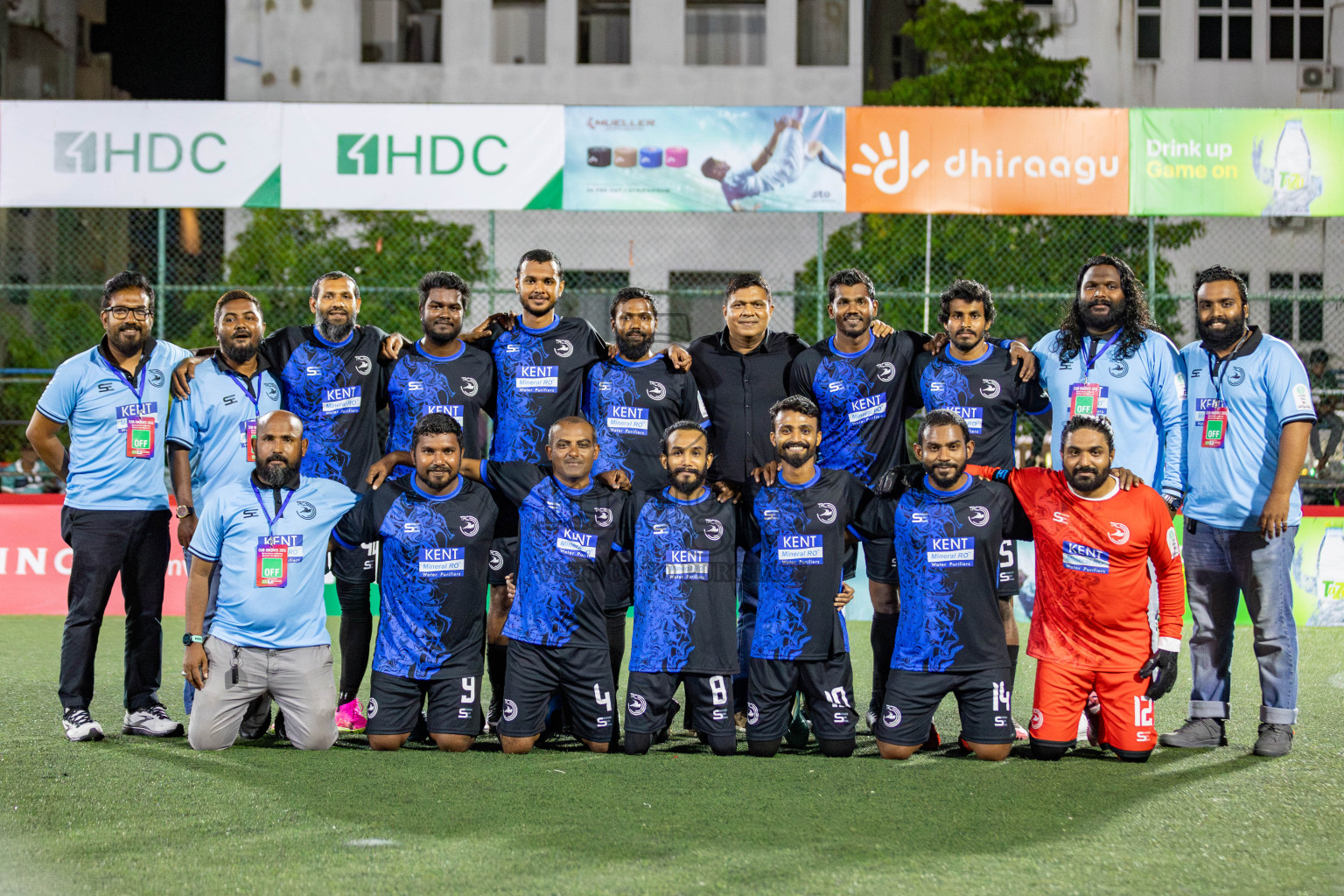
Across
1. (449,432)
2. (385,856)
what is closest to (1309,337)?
(449,432)

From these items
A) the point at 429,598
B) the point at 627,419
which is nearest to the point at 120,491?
the point at 429,598

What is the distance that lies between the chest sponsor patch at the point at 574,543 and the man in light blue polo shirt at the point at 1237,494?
8.75 ft

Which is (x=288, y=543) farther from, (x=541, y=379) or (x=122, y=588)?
(x=541, y=379)

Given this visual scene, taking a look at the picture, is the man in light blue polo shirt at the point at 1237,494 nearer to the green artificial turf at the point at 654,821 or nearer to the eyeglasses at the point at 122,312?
the green artificial turf at the point at 654,821

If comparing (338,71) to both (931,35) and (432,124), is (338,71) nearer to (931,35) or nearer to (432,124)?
(931,35)

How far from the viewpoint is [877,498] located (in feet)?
18.3

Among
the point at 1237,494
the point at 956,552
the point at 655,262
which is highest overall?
the point at 655,262

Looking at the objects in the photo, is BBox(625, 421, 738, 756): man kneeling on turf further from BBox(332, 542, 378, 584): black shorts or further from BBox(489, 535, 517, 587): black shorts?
BBox(332, 542, 378, 584): black shorts

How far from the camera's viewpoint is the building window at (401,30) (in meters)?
22.2

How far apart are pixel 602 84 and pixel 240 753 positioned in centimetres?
1842

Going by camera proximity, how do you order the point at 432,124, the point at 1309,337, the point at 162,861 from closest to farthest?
1. the point at 162,861
2. the point at 432,124
3. the point at 1309,337

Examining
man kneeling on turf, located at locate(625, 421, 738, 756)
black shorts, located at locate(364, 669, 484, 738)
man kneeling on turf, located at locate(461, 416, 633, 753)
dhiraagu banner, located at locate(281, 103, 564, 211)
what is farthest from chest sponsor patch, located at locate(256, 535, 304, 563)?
dhiraagu banner, located at locate(281, 103, 564, 211)

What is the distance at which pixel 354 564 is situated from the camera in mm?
5758

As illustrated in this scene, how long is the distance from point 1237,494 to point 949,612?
146 centimetres
